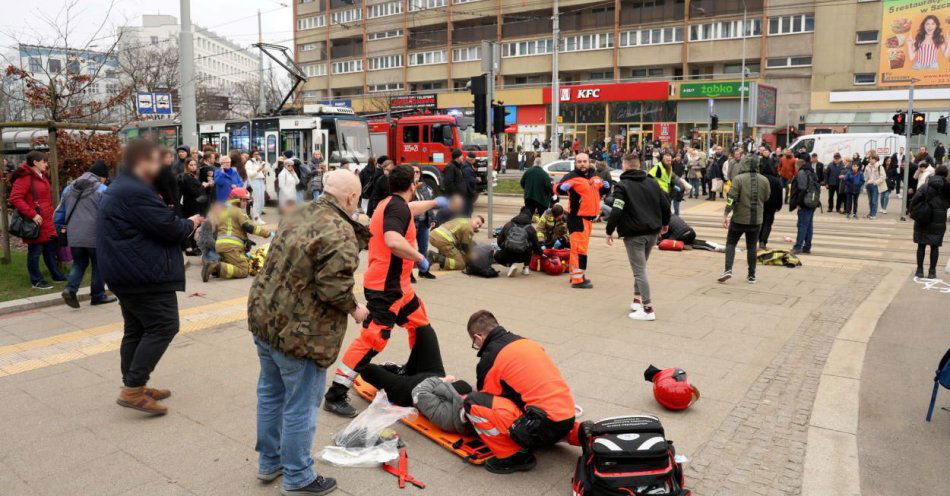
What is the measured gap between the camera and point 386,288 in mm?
5070

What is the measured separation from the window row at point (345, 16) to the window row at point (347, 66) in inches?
155

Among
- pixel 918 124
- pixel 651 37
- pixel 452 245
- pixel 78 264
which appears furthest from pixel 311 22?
pixel 78 264

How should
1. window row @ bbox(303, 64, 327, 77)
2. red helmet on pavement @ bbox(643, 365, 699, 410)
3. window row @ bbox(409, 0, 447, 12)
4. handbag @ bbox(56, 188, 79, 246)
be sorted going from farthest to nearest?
1. window row @ bbox(303, 64, 327, 77)
2. window row @ bbox(409, 0, 447, 12)
3. handbag @ bbox(56, 188, 79, 246)
4. red helmet on pavement @ bbox(643, 365, 699, 410)

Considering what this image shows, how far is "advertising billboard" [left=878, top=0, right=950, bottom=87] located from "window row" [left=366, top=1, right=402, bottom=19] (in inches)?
1543

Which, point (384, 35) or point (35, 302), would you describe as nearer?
point (35, 302)

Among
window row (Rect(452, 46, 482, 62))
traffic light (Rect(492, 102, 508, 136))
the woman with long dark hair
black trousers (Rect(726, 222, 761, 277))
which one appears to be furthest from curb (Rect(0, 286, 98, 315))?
window row (Rect(452, 46, 482, 62))

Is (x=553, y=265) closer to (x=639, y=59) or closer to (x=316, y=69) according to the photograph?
(x=639, y=59)

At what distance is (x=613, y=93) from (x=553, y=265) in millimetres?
42739

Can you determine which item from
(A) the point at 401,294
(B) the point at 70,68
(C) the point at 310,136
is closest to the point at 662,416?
(A) the point at 401,294

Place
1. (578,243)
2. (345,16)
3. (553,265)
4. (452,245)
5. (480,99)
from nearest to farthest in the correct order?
(578,243), (553,265), (452,245), (480,99), (345,16)

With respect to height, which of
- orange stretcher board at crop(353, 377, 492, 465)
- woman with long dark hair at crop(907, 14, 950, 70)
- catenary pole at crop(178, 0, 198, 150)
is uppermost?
woman with long dark hair at crop(907, 14, 950, 70)

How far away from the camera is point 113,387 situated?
18.0ft

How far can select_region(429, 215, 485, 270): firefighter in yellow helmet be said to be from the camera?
1095 cm

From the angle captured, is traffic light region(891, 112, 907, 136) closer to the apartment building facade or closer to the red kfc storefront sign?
the apartment building facade
